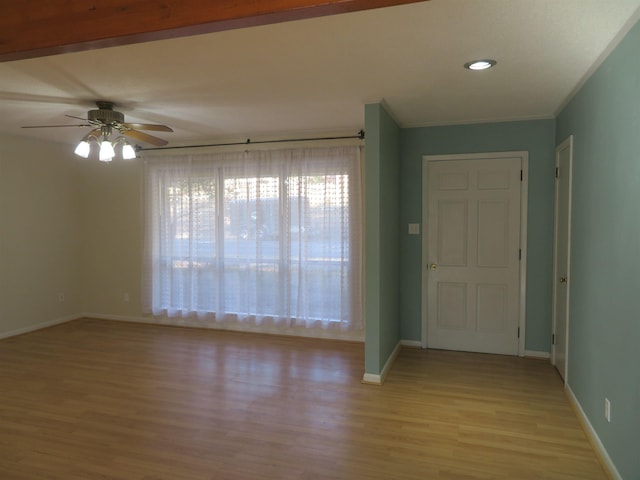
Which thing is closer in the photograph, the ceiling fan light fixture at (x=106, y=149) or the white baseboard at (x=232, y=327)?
the ceiling fan light fixture at (x=106, y=149)

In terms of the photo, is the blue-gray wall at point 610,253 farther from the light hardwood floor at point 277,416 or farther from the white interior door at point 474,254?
the white interior door at point 474,254

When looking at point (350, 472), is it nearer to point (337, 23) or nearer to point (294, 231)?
point (337, 23)

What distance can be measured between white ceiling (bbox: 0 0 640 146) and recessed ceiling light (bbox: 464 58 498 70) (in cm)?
7

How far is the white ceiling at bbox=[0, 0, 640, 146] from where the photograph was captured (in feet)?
6.97

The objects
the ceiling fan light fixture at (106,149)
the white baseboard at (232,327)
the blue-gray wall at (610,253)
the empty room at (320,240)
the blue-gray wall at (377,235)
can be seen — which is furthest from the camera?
the white baseboard at (232,327)

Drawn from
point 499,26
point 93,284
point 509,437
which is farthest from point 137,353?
point 499,26

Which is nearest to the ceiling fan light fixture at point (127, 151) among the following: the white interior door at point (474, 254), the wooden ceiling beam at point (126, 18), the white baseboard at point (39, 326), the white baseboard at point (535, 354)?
the wooden ceiling beam at point (126, 18)

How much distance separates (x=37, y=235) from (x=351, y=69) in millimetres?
4773

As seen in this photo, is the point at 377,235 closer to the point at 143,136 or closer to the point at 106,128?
the point at 143,136

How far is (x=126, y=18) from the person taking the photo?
1.71 meters

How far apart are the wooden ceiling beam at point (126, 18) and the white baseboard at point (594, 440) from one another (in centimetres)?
261

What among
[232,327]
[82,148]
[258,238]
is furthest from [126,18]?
[232,327]

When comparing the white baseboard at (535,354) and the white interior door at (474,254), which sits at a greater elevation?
the white interior door at (474,254)

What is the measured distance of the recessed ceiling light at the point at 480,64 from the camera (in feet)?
8.66
